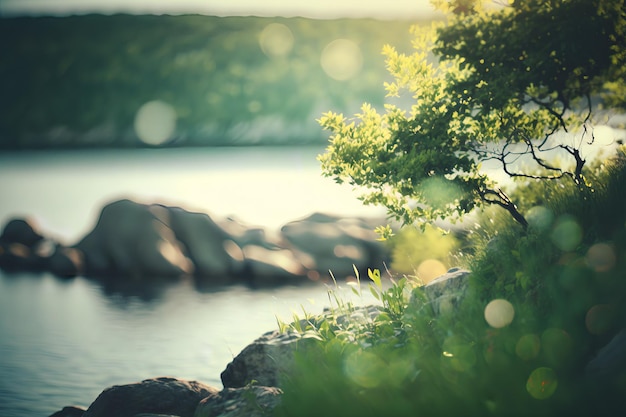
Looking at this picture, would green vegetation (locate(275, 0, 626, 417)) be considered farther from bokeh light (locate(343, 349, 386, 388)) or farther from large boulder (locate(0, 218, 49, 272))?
large boulder (locate(0, 218, 49, 272))

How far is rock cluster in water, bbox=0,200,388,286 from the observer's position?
25.8 metres

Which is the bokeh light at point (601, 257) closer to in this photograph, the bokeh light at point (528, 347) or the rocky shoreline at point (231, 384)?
the bokeh light at point (528, 347)

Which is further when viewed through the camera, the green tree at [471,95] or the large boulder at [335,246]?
the large boulder at [335,246]

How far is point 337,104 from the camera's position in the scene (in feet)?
293

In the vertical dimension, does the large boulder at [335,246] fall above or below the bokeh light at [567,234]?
above

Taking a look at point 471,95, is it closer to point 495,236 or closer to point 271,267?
point 495,236

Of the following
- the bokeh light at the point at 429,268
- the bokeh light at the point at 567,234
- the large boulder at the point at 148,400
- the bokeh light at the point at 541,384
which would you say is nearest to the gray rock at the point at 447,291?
the bokeh light at the point at 567,234

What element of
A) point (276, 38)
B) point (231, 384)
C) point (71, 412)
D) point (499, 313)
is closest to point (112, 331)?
point (71, 412)

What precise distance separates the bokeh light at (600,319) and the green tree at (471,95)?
9.78 feet

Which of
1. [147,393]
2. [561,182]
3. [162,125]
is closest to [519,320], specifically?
[561,182]

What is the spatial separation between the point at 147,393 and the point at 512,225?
628 centimetres

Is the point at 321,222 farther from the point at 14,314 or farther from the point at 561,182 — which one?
the point at 561,182

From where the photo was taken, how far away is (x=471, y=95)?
1080 cm

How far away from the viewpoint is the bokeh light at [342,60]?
316 ft
